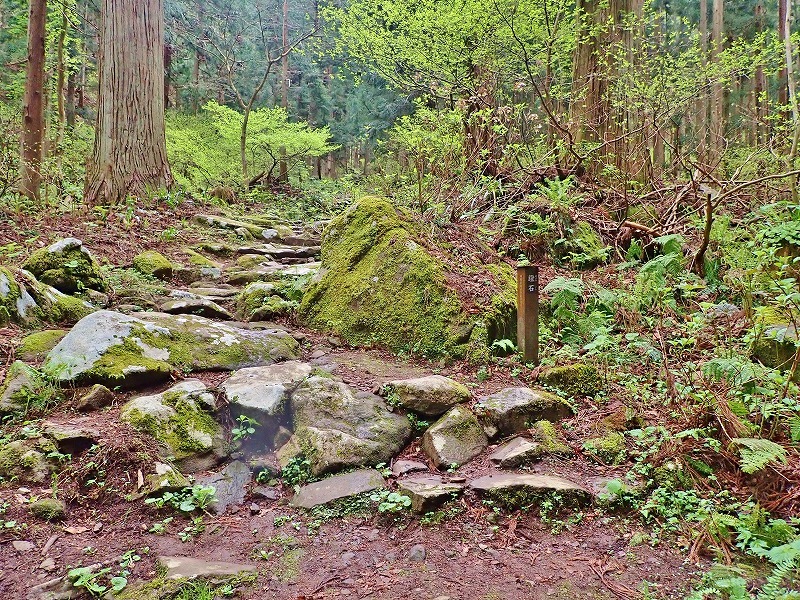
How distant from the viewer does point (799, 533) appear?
7.52 feet

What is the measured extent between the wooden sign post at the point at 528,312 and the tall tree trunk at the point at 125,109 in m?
7.55

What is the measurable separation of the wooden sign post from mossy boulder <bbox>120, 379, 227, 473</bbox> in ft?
7.61

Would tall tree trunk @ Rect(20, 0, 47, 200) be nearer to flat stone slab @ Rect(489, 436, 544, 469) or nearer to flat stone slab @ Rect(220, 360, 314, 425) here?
flat stone slab @ Rect(220, 360, 314, 425)

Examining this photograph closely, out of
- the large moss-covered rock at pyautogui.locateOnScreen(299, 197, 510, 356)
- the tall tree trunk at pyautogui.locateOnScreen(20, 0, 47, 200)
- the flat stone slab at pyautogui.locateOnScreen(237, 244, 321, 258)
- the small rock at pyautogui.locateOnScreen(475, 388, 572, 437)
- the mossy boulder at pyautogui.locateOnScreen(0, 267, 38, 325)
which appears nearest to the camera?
the small rock at pyautogui.locateOnScreen(475, 388, 572, 437)

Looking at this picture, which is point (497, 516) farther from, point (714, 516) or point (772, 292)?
point (772, 292)

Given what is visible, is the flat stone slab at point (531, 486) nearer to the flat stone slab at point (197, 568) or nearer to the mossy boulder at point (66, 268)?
the flat stone slab at point (197, 568)

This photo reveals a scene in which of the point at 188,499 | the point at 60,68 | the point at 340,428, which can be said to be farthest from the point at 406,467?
the point at 60,68

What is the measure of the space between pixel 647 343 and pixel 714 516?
197cm

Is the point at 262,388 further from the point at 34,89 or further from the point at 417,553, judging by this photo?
the point at 34,89

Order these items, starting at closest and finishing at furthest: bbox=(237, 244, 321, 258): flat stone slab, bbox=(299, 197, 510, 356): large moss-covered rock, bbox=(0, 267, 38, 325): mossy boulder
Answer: bbox=(0, 267, 38, 325): mossy boulder
bbox=(299, 197, 510, 356): large moss-covered rock
bbox=(237, 244, 321, 258): flat stone slab

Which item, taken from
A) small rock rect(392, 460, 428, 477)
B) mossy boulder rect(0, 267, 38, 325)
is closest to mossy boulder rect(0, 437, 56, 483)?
mossy boulder rect(0, 267, 38, 325)

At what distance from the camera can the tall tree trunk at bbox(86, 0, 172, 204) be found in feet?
28.7

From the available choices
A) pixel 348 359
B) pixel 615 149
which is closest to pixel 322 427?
pixel 348 359

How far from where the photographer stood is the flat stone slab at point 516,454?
3.02 metres
